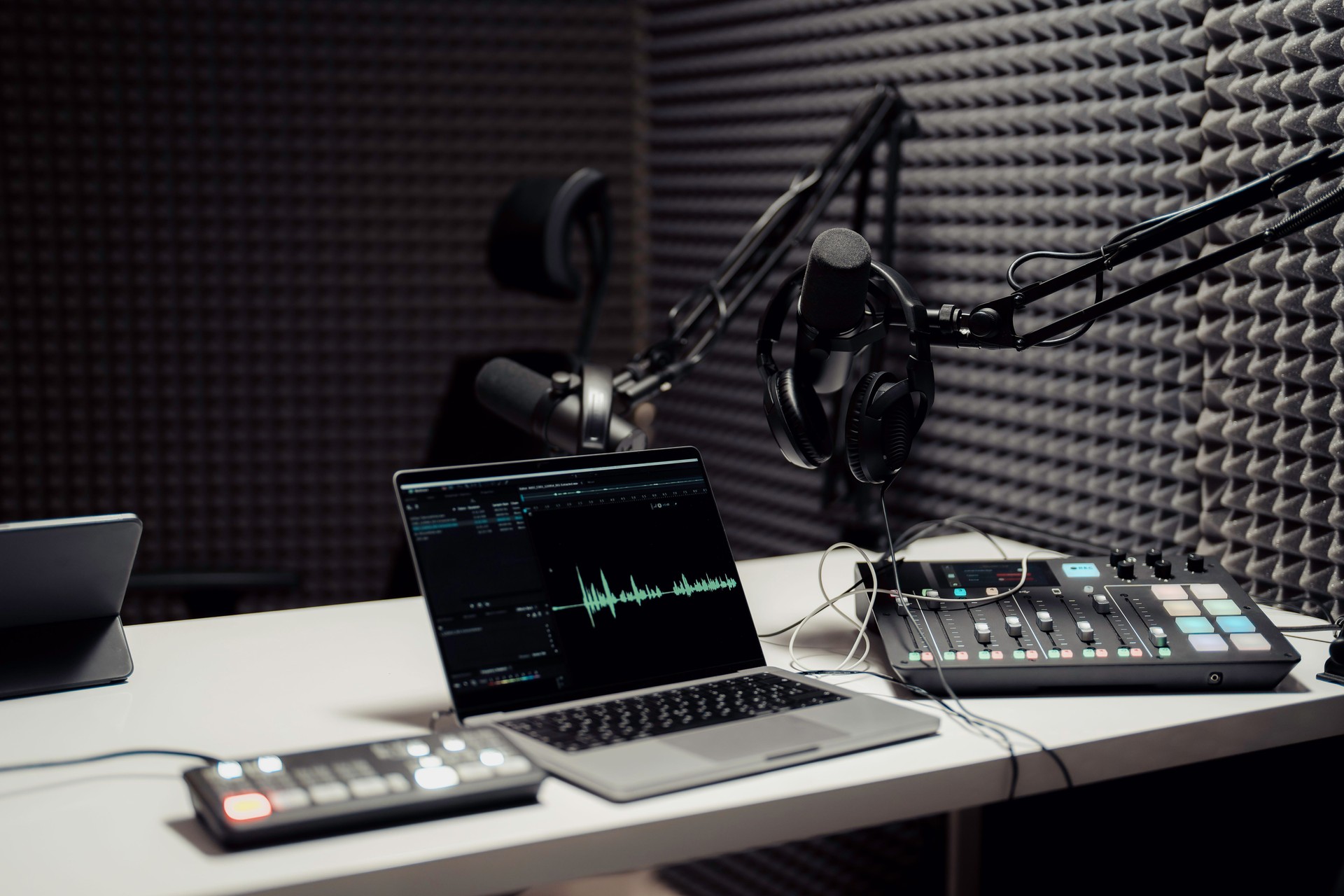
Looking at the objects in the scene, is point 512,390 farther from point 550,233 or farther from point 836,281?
point 836,281

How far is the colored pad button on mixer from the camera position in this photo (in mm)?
1059

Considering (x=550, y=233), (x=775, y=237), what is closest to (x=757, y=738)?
(x=775, y=237)

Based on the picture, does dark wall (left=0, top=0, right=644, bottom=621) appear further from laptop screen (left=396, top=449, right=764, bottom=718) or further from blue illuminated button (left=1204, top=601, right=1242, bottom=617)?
blue illuminated button (left=1204, top=601, right=1242, bottom=617)

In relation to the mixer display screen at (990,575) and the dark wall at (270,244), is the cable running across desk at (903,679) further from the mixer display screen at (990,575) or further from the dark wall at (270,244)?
the dark wall at (270,244)

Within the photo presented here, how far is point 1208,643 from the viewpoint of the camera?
102 centimetres

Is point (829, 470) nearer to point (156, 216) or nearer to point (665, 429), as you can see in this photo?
point (665, 429)

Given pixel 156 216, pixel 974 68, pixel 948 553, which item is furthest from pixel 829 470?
pixel 156 216

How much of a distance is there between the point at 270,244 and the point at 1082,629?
202 centimetres

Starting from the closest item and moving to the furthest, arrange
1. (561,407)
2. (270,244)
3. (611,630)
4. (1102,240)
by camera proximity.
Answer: (611,630), (561,407), (1102,240), (270,244)

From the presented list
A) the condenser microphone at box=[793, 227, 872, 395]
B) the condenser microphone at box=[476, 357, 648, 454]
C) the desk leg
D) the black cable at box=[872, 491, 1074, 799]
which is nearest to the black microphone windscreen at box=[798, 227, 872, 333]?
the condenser microphone at box=[793, 227, 872, 395]

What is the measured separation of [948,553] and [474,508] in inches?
29.5

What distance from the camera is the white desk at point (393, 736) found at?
713mm

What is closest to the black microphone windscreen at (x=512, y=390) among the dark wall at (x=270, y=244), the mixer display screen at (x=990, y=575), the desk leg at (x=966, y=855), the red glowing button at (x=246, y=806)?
the mixer display screen at (x=990, y=575)

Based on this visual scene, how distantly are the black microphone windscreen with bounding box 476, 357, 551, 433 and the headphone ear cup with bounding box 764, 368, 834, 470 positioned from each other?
0.31 meters
